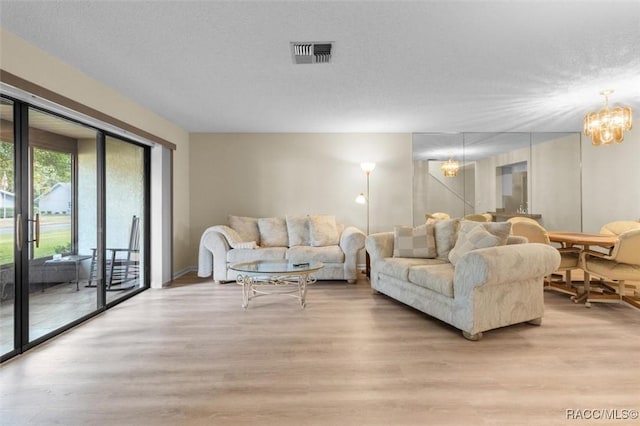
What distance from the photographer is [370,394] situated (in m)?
1.82

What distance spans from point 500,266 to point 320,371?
163cm

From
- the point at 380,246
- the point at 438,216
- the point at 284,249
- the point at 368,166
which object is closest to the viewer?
the point at 380,246

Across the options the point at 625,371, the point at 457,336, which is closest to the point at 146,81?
the point at 457,336

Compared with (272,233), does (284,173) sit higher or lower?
higher

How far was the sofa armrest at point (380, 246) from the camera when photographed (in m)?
3.79

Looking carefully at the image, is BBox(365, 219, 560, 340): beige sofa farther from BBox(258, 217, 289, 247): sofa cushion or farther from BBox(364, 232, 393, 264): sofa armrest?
BBox(258, 217, 289, 247): sofa cushion

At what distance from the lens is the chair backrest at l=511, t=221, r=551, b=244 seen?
146 inches

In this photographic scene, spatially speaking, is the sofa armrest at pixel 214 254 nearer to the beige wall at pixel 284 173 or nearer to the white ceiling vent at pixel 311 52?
the beige wall at pixel 284 173

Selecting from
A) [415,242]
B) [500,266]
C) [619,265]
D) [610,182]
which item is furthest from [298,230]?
[610,182]

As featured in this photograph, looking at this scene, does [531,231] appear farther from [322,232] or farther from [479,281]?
[322,232]

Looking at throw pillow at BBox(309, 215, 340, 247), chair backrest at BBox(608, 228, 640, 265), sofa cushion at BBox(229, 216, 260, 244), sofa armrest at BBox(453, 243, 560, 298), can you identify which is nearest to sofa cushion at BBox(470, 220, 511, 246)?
sofa armrest at BBox(453, 243, 560, 298)

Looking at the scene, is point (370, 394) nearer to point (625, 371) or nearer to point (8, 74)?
point (625, 371)

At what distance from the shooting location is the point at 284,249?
457 centimetres

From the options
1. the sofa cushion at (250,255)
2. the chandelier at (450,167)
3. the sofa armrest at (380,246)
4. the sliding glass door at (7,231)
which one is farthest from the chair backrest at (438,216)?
the sliding glass door at (7,231)
